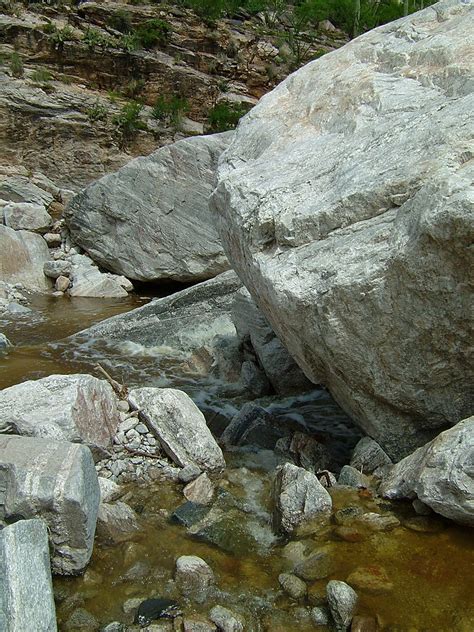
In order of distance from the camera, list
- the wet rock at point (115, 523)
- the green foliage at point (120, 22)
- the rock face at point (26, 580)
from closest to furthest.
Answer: the rock face at point (26, 580) → the wet rock at point (115, 523) → the green foliage at point (120, 22)

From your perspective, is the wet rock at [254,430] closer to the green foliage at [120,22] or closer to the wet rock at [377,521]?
the wet rock at [377,521]

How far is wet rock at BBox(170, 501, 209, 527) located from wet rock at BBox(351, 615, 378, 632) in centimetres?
168

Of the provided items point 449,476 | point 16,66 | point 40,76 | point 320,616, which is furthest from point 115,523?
point 16,66

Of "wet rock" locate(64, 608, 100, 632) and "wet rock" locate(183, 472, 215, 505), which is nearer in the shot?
"wet rock" locate(64, 608, 100, 632)

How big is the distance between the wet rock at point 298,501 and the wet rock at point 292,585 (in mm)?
530

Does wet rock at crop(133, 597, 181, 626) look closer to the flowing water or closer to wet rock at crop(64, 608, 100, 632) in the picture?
the flowing water

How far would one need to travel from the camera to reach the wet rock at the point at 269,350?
25.7 ft

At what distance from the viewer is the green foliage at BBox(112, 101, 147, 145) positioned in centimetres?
2855

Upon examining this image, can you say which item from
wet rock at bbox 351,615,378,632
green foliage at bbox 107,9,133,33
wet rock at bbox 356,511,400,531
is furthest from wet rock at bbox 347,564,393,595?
green foliage at bbox 107,9,133,33

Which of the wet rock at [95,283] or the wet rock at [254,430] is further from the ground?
the wet rock at [254,430]

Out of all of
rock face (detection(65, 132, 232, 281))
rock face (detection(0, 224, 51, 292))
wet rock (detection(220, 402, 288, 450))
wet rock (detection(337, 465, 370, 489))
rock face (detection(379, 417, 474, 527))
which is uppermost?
rock face (detection(379, 417, 474, 527))

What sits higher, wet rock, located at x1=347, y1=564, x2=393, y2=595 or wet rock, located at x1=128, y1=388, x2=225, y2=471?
wet rock, located at x1=347, y1=564, x2=393, y2=595

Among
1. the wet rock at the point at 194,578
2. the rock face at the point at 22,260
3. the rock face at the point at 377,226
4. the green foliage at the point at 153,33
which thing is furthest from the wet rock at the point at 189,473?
the green foliage at the point at 153,33

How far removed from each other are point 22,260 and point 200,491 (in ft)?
44.8
